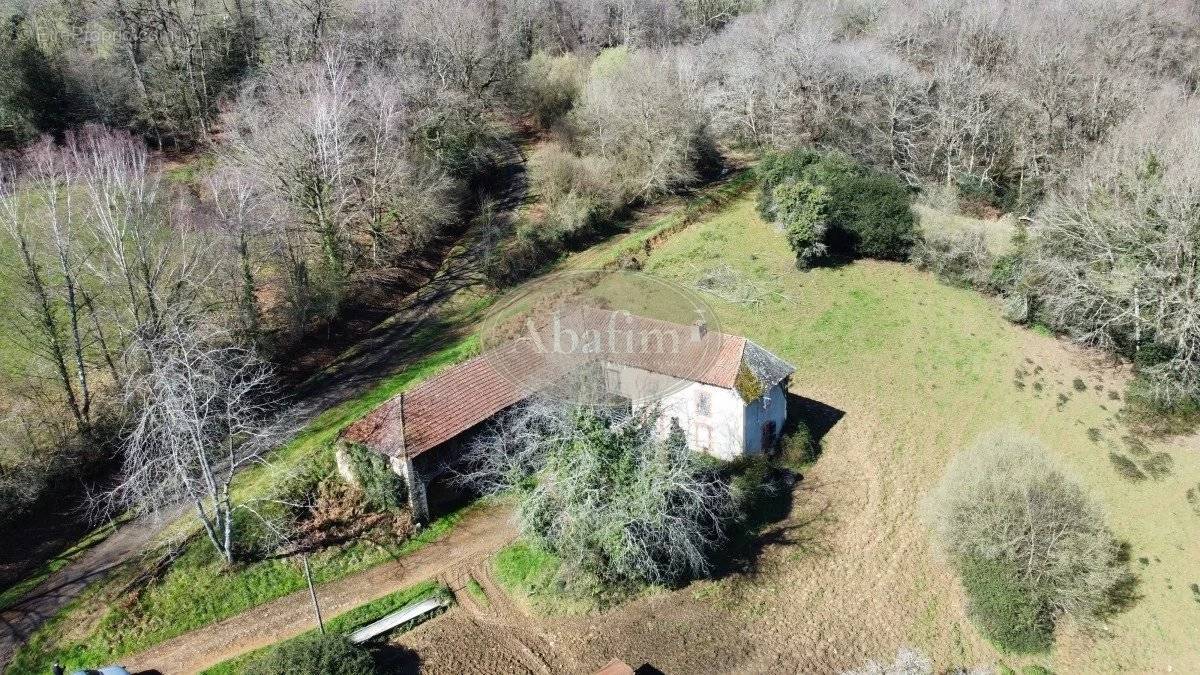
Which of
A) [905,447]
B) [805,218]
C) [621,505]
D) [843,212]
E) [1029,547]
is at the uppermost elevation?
[805,218]

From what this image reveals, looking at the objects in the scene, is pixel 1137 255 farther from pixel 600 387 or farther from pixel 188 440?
pixel 188 440

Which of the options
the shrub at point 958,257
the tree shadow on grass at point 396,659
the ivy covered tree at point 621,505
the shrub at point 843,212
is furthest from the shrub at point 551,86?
the tree shadow on grass at point 396,659

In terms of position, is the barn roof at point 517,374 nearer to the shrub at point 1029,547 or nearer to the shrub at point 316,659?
the shrub at point 316,659

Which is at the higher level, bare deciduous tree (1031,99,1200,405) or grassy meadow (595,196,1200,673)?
bare deciduous tree (1031,99,1200,405)

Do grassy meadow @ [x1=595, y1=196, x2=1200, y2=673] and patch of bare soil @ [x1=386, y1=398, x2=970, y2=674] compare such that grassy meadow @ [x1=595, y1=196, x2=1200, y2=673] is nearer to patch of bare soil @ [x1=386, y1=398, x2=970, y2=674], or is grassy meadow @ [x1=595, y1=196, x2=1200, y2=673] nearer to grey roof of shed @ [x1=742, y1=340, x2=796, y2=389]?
patch of bare soil @ [x1=386, y1=398, x2=970, y2=674]

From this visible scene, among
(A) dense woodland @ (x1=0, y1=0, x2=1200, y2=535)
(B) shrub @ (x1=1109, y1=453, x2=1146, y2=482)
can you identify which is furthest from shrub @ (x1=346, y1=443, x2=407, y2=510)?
(B) shrub @ (x1=1109, y1=453, x2=1146, y2=482)

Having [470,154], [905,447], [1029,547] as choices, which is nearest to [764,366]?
[905,447]
